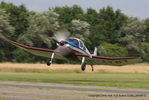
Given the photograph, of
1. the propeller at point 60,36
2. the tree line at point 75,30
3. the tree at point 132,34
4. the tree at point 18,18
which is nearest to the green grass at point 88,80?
the propeller at point 60,36

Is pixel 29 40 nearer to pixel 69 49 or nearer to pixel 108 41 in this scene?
pixel 108 41

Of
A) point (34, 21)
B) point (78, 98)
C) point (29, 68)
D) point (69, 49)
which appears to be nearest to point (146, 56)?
point (34, 21)

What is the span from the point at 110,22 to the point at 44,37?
102ft

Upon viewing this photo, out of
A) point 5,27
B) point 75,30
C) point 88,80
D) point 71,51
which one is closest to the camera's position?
point 71,51

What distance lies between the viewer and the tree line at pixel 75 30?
216ft

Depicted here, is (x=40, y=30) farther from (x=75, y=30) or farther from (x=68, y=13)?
(x=68, y=13)

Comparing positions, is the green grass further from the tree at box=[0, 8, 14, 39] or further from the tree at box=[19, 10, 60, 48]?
the tree at box=[0, 8, 14, 39]

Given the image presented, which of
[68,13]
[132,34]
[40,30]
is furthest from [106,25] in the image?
[40,30]

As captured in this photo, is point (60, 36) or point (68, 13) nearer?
point (60, 36)

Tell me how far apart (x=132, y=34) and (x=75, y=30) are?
19740 mm

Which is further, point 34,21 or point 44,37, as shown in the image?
point 34,21

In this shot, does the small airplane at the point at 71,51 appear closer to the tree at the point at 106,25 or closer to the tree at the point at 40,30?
the tree at the point at 40,30

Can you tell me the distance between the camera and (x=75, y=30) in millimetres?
71750

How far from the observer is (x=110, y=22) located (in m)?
91.0
